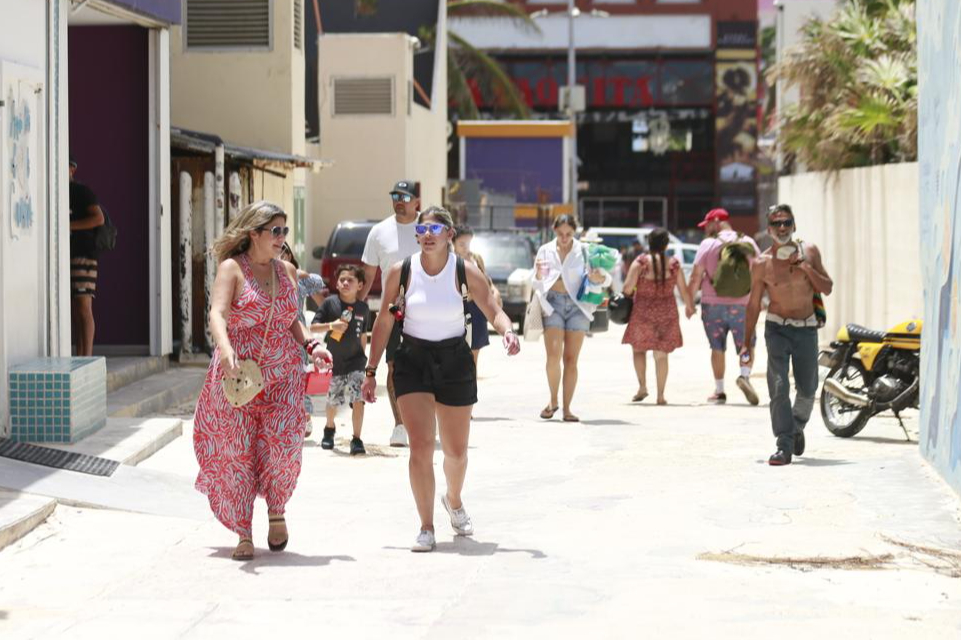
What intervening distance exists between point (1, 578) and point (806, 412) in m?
5.99

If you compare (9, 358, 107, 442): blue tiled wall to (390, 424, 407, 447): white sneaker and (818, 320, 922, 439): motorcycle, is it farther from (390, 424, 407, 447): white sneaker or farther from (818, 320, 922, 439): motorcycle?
(818, 320, 922, 439): motorcycle

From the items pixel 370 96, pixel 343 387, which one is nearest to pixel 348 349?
pixel 343 387

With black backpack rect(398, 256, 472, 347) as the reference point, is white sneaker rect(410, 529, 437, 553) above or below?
below

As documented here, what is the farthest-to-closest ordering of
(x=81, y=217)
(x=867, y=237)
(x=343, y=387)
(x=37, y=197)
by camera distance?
(x=867, y=237) < (x=81, y=217) < (x=343, y=387) < (x=37, y=197)

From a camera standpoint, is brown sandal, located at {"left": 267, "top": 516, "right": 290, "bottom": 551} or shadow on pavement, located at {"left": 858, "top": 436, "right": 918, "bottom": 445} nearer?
brown sandal, located at {"left": 267, "top": 516, "right": 290, "bottom": 551}

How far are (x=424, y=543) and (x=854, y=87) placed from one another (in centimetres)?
1424

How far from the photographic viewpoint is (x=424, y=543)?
8586 mm

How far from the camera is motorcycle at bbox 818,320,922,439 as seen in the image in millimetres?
13016

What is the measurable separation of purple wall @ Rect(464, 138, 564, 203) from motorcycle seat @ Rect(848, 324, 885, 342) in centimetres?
3232

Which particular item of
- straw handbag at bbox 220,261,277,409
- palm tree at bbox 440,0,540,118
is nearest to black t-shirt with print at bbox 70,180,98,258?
straw handbag at bbox 220,261,277,409

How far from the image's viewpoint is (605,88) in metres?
73.9

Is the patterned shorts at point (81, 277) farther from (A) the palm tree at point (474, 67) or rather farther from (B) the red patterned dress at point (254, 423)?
(A) the palm tree at point (474, 67)

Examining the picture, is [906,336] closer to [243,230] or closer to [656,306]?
[656,306]

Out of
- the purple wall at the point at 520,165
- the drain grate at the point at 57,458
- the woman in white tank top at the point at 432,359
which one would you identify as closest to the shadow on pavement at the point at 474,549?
the woman in white tank top at the point at 432,359
